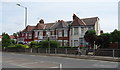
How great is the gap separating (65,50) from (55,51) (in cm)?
209

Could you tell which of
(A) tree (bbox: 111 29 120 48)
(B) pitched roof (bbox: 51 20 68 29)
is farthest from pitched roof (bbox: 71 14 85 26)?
(A) tree (bbox: 111 29 120 48)

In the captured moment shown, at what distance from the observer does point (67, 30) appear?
53.2 meters

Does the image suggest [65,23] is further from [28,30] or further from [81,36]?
[28,30]

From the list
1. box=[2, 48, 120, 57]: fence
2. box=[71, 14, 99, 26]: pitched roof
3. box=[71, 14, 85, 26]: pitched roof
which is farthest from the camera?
A: box=[71, 14, 85, 26]: pitched roof

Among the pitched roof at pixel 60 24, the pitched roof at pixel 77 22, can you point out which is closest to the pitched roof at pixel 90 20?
the pitched roof at pixel 77 22

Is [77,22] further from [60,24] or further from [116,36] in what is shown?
[116,36]

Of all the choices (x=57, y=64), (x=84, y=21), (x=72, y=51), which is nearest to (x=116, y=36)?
(x=72, y=51)

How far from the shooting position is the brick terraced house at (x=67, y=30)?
4912 centimetres

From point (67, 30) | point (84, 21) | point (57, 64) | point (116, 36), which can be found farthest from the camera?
point (67, 30)

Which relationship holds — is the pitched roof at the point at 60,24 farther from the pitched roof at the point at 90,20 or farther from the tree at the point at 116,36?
the tree at the point at 116,36

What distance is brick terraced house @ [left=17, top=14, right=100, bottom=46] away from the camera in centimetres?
4912

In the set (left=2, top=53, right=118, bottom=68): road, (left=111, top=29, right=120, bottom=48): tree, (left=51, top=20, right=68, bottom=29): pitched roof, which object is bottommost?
(left=2, top=53, right=118, bottom=68): road

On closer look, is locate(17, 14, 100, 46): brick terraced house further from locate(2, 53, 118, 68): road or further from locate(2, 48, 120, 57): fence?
locate(2, 53, 118, 68): road

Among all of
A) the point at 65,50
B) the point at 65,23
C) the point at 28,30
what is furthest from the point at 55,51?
the point at 28,30
